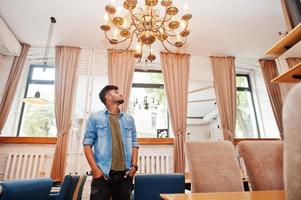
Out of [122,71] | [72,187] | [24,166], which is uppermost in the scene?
[122,71]

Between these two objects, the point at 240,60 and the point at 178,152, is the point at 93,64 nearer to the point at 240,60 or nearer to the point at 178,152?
the point at 178,152

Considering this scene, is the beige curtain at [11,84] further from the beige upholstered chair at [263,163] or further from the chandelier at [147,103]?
the beige upholstered chair at [263,163]

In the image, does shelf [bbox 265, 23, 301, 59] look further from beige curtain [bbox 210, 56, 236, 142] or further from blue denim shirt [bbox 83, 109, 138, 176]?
beige curtain [bbox 210, 56, 236, 142]

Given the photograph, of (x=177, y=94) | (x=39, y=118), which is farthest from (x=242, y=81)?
(x=39, y=118)

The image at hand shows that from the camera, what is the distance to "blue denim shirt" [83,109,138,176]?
182 centimetres

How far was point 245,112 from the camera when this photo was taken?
5.10 metres

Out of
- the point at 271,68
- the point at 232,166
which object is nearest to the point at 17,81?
the point at 232,166

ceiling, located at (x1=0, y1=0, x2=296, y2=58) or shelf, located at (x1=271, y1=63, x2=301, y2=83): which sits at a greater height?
ceiling, located at (x1=0, y1=0, x2=296, y2=58)

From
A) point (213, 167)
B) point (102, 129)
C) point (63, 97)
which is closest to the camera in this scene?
point (213, 167)

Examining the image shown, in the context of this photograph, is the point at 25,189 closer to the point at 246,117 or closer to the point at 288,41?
the point at 288,41

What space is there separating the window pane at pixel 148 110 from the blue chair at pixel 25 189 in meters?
3.24

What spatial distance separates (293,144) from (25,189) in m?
1.28

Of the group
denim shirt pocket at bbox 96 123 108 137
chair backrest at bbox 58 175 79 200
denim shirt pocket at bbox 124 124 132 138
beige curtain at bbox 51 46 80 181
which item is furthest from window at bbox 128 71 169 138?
chair backrest at bbox 58 175 79 200

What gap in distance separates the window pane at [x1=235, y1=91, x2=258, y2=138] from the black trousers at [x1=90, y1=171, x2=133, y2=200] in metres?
3.88
